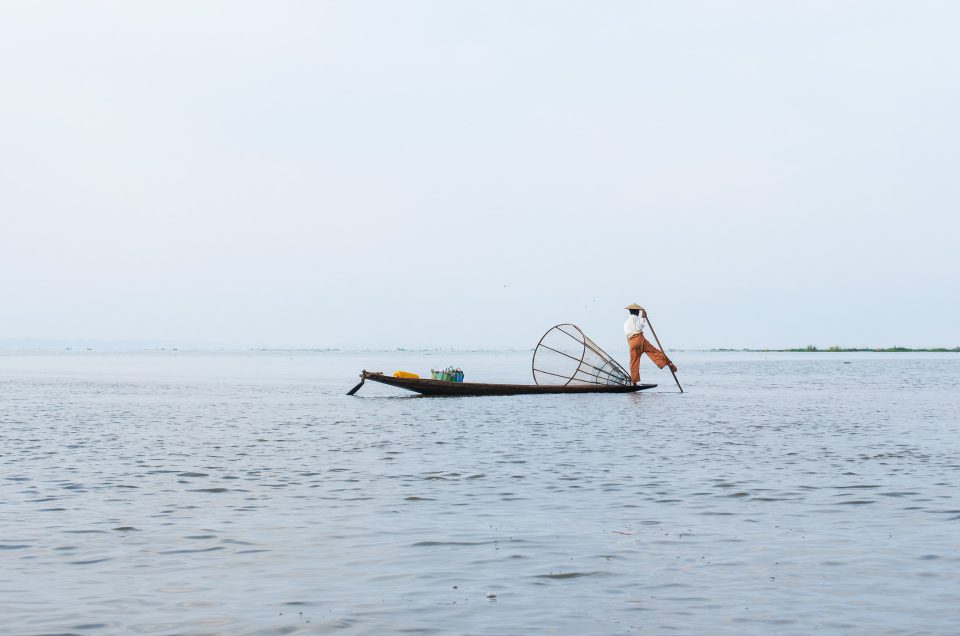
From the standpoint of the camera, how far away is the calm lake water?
763cm

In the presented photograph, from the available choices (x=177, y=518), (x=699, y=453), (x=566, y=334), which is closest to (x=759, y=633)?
(x=177, y=518)

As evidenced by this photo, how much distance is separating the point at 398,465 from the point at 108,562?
8.89m

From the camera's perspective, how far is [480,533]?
433 inches

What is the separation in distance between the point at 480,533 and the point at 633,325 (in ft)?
107

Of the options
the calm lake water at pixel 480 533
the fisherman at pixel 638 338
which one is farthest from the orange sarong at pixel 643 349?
the calm lake water at pixel 480 533

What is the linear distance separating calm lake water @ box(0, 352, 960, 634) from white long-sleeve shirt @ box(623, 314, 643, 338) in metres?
18.0

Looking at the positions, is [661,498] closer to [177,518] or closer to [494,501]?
[494,501]

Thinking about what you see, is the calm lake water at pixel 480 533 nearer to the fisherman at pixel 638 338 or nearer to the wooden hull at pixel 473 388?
the wooden hull at pixel 473 388

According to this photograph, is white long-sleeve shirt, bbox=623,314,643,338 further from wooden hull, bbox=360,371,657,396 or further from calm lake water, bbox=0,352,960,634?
calm lake water, bbox=0,352,960,634

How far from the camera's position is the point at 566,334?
40750mm

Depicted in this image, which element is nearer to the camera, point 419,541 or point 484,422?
point 419,541

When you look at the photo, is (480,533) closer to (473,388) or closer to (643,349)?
(473,388)

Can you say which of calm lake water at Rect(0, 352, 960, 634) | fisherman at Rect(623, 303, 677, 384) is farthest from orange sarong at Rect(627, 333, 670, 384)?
calm lake water at Rect(0, 352, 960, 634)

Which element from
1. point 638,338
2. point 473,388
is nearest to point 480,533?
point 473,388
